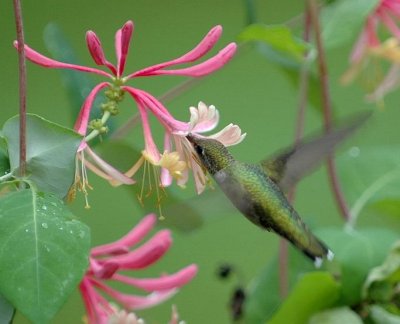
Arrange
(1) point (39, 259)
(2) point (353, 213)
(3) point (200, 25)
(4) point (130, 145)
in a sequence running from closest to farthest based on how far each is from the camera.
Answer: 1. (1) point (39, 259)
2. (4) point (130, 145)
3. (2) point (353, 213)
4. (3) point (200, 25)

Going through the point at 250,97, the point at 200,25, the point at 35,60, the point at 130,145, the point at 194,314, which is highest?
the point at 35,60

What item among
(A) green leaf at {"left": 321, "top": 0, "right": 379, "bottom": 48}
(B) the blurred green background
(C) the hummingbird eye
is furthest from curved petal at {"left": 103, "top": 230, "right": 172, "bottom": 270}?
(B) the blurred green background

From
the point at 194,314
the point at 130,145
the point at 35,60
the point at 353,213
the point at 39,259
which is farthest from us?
the point at 194,314

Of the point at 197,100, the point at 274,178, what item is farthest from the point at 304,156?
the point at 197,100

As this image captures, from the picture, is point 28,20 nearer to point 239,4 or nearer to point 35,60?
point 239,4

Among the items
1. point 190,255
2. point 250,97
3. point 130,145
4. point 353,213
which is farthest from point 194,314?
point 130,145

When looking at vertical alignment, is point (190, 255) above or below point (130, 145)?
below

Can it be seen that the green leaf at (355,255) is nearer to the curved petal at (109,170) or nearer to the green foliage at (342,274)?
the green foliage at (342,274)
